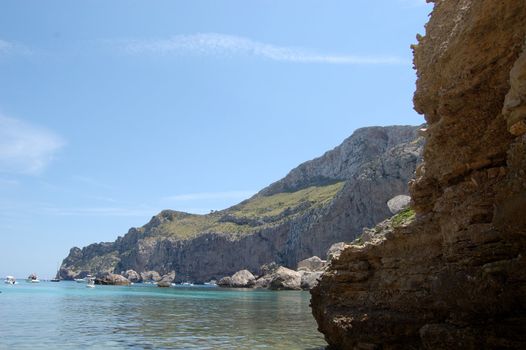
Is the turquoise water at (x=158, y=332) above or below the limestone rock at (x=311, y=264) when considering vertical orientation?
below

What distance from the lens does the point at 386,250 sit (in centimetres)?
2016

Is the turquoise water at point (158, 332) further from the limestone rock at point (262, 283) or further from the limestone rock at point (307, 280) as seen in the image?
the limestone rock at point (262, 283)

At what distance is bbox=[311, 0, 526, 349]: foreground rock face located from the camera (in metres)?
11.5

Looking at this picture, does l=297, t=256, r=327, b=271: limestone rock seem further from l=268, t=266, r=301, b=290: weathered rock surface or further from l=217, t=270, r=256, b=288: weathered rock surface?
l=217, t=270, r=256, b=288: weathered rock surface

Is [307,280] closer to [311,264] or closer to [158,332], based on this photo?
[311,264]

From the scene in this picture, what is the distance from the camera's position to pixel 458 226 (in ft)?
47.1

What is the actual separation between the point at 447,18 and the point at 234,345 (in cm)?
1969

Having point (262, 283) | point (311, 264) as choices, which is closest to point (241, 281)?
point (262, 283)

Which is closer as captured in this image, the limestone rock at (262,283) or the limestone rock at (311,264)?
the limestone rock at (311,264)

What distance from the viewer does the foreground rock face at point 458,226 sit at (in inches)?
453

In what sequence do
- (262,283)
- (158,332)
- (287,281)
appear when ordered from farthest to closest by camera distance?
(262,283) < (287,281) < (158,332)

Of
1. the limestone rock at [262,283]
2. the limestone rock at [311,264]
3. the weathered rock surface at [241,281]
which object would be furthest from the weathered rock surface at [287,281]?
the weathered rock surface at [241,281]

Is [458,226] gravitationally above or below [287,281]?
above

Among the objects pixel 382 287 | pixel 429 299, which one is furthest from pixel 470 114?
pixel 382 287
